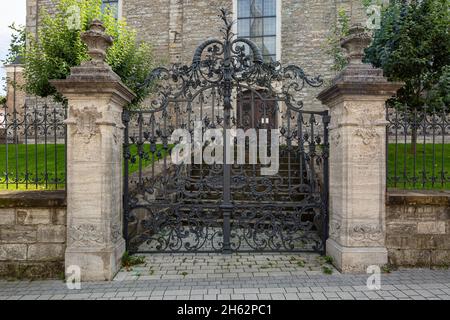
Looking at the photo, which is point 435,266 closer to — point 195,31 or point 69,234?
point 69,234

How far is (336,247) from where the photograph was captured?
16.3 feet

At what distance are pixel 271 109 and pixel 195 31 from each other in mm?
12160

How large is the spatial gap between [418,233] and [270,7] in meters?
14.2

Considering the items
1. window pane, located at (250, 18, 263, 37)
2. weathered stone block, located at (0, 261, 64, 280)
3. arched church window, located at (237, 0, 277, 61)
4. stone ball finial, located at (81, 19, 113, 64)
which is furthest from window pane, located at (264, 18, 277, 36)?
weathered stone block, located at (0, 261, 64, 280)

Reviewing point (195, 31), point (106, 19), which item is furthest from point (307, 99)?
point (106, 19)

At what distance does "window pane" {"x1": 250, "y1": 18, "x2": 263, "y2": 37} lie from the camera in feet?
54.5

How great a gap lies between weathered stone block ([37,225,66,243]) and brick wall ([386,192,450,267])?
448 cm

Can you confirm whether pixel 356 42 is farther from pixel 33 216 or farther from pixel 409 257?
pixel 33 216

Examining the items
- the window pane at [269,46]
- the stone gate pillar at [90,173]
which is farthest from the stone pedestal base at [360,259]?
the window pane at [269,46]

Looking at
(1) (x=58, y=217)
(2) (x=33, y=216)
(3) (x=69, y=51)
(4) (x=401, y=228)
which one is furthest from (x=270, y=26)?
(2) (x=33, y=216)

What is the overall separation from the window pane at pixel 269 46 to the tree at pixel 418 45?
7861mm

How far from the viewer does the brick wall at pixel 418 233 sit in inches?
195

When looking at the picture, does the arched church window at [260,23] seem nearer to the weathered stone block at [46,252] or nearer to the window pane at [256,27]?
the window pane at [256,27]

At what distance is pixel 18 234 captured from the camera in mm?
4781
